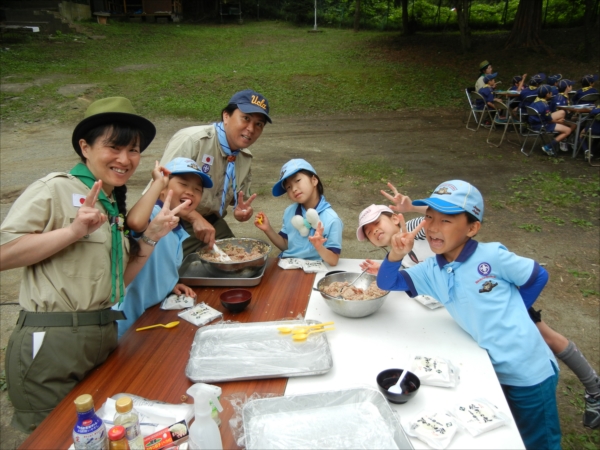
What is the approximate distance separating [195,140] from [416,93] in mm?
12481

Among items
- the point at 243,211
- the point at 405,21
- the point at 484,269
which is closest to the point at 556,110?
the point at 243,211

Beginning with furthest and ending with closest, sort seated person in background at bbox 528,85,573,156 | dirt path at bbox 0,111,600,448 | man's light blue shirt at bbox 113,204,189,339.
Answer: seated person in background at bbox 528,85,573,156 < dirt path at bbox 0,111,600,448 < man's light blue shirt at bbox 113,204,189,339

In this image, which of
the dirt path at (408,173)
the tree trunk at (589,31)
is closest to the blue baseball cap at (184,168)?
the dirt path at (408,173)

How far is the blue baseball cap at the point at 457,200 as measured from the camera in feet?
6.22

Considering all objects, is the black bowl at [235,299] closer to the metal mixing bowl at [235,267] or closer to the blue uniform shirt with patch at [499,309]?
the metal mixing bowl at [235,267]

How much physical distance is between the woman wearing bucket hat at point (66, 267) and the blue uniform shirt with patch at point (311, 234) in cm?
144

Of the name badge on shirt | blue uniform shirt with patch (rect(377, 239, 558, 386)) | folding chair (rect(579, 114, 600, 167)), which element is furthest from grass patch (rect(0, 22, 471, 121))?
blue uniform shirt with patch (rect(377, 239, 558, 386))

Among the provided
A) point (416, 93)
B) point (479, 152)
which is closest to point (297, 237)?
point (479, 152)

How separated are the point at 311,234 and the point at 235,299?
36.0 inches

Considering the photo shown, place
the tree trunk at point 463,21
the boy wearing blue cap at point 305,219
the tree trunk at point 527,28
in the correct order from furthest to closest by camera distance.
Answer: the tree trunk at point 463,21 < the tree trunk at point 527,28 < the boy wearing blue cap at point 305,219

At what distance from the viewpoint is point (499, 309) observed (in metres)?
1.91

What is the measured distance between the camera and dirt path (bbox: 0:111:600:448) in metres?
3.97

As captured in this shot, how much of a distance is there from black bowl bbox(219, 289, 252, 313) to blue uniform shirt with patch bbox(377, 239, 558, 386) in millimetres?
1015

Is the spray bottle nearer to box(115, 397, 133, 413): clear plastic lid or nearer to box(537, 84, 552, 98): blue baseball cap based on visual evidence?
box(115, 397, 133, 413): clear plastic lid
